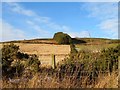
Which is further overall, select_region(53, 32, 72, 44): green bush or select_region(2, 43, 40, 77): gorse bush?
select_region(53, 32, 72, 44): green bush

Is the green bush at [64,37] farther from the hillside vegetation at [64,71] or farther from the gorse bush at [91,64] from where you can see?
the hillside vegetation at [64,71]

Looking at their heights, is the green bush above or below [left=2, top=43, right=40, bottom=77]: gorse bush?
above

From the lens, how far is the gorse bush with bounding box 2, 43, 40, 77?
7.61 m

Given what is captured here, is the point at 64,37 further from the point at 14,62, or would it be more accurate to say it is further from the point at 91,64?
the point at 91,64

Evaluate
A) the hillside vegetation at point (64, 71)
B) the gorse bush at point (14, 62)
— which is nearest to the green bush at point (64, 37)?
the gorse bush at point (14, 62)

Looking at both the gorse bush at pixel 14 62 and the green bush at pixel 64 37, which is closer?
the gorse bush at pixel 14 62

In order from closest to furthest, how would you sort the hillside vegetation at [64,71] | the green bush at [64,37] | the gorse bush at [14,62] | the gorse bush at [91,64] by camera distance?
1. the hillside vegetation at [64,71]
2. the gorse bush at [91,64]
3. the gorse bush at [14,62]
4. the green bush at [64,37]

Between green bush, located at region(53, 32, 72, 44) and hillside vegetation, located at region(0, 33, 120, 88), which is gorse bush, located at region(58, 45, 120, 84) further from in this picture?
green bush, located at region(53, 32, 72, 44)

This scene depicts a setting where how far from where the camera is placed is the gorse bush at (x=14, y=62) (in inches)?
299

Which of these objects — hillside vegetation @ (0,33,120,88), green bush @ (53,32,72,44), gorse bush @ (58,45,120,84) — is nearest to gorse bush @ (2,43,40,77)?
hillside vegetation @ (0,33,120,88)

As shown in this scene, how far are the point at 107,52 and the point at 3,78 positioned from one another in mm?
3350

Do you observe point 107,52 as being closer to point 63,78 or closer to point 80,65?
point 80,65

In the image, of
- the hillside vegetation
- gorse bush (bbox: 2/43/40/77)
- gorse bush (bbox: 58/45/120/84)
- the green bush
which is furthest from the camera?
the green bush

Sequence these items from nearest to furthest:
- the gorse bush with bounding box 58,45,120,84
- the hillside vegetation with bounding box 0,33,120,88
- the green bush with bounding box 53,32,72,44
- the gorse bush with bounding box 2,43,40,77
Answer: the hillside vegetation with bounding box 0,33,120,88
the gorse bush with bounding box 58,45,120,84
the gorse bush with bounding box 2,43,40,77
the green bush with bounding box 53,32,72,44
